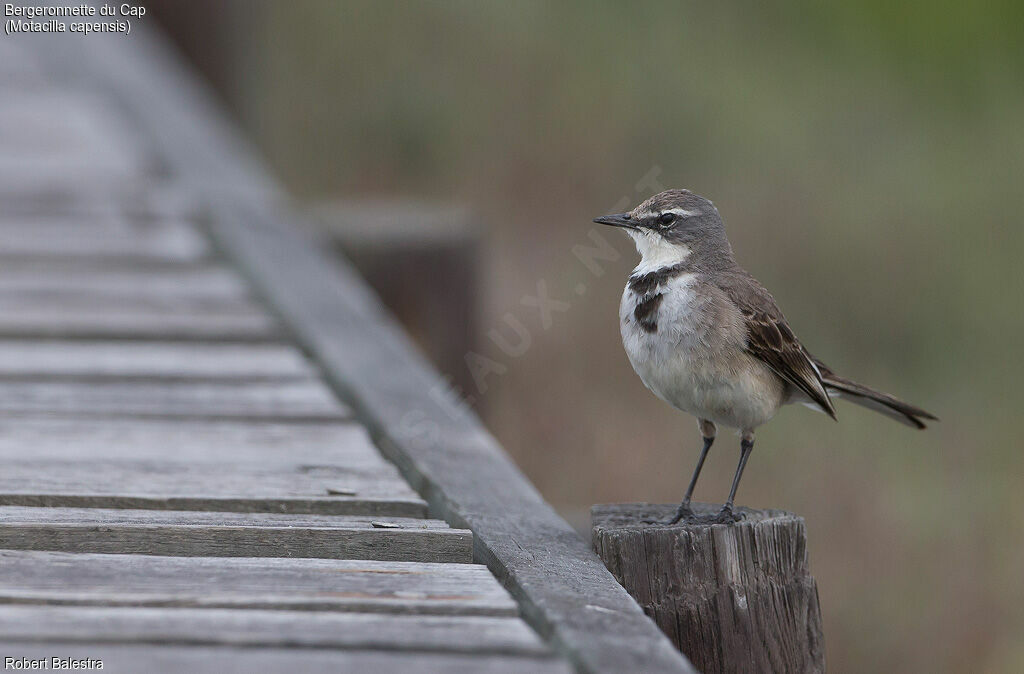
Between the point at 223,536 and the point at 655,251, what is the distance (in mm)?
1138

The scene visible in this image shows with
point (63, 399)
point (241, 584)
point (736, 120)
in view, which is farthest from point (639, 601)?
point (736, 120)

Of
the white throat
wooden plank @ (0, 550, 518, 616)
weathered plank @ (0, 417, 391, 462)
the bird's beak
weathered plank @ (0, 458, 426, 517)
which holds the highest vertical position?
the bird's beak

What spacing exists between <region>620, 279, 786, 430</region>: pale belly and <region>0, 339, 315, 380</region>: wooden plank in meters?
1.28

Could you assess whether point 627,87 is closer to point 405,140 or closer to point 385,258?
point 405,140

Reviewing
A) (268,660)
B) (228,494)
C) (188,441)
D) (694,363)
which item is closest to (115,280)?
(188,441)

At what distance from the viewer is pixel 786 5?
14.0 m

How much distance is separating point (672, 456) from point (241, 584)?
620 cm

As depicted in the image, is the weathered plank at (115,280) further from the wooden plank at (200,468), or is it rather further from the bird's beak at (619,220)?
the bird's beak at (619,220)

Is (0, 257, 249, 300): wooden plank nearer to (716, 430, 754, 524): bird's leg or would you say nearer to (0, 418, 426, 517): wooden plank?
(0, 418, 426, 517): wooden plank

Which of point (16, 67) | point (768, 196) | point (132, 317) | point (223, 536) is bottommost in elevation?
point (223, 536)

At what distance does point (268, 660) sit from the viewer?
1.65m

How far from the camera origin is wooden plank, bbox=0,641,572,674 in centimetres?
162

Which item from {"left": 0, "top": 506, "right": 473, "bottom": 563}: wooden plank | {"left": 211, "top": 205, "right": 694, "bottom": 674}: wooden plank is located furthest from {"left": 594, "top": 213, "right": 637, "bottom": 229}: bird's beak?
{"left": 0, "top": 506, "right": 473, "bottom": 563}: wooden plank

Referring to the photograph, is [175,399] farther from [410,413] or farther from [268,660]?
[268,660]
